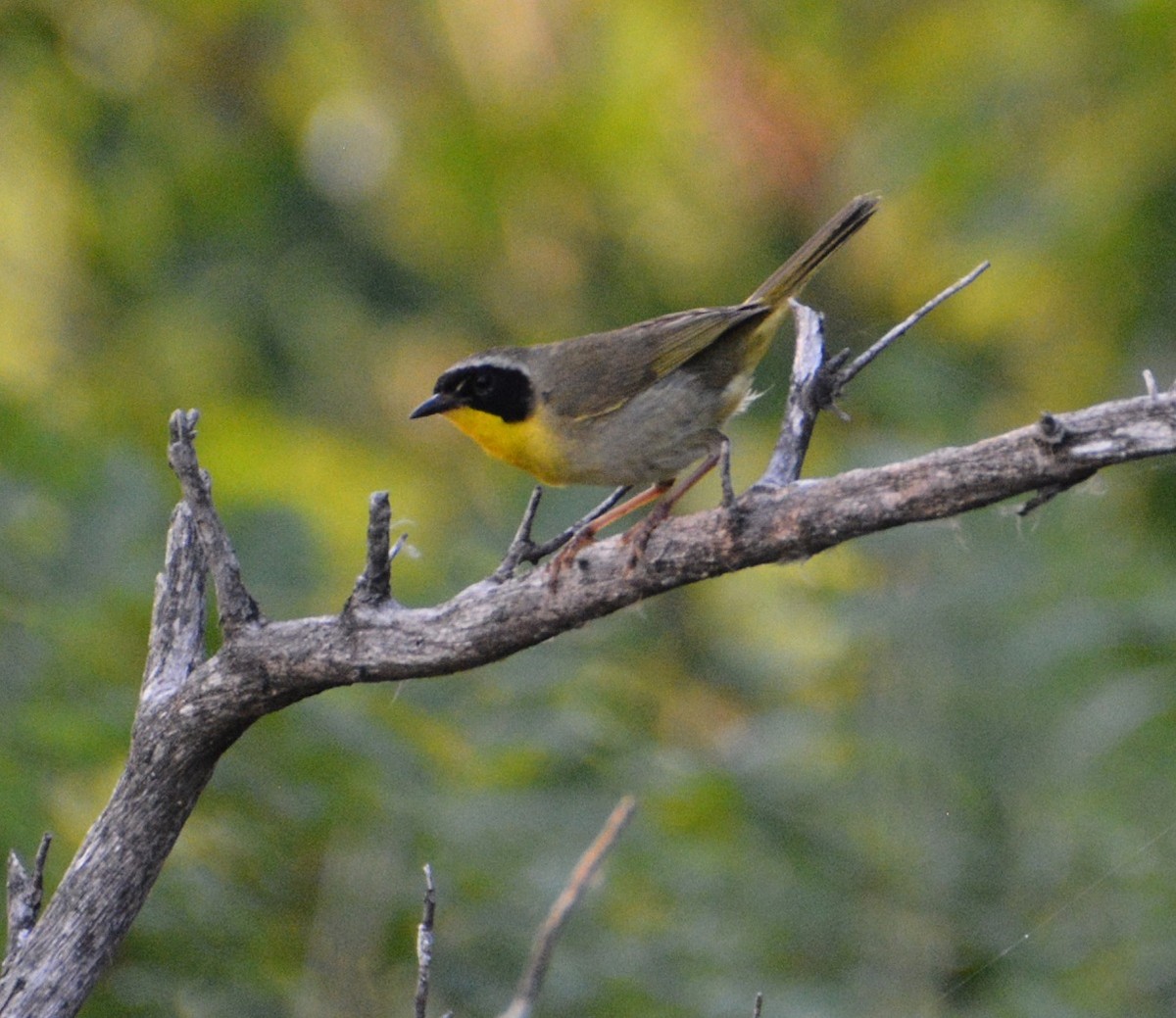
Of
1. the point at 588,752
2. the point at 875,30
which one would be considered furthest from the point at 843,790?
the point at 875,30

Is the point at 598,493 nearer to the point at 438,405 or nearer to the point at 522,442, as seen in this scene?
the point at 438,405

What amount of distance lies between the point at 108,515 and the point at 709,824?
1983 millimetres

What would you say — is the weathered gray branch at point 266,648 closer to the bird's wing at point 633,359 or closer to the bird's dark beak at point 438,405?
the bird's wing at point 633,359

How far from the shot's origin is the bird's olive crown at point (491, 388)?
4125mm

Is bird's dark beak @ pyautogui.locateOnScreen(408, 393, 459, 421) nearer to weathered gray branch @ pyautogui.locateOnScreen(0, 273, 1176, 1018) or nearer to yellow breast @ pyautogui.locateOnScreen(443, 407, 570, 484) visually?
yellow breast @ pyautogui.locateOnScreen(443, 407, 570, 484)

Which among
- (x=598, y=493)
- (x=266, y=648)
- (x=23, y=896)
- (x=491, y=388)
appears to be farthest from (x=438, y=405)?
(x=23, y=896)

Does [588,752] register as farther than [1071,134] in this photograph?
No

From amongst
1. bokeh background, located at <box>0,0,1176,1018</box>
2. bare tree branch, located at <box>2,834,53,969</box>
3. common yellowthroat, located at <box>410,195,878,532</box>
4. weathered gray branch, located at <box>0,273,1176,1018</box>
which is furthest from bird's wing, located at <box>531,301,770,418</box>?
bare tree branch, located at <box>2,834,53,969</box>

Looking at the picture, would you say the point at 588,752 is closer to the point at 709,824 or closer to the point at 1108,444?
the point at 709,824

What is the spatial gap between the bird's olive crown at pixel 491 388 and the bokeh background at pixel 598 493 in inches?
15.5

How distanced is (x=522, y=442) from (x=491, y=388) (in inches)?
10.8

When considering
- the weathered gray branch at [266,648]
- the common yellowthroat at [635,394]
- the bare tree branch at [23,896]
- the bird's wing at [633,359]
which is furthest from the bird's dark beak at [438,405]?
the bare tree branch at [23,896]

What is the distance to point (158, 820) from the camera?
2.63 metres

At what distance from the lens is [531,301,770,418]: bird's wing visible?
397cm
